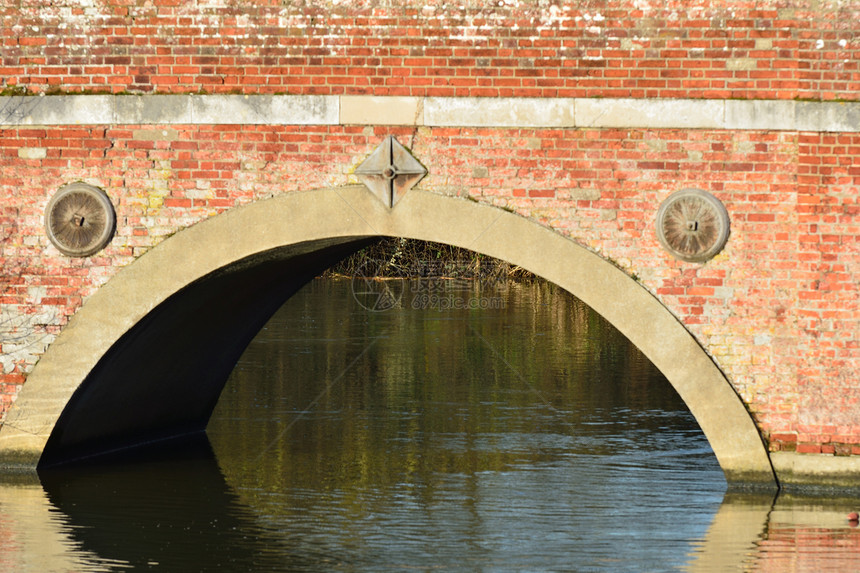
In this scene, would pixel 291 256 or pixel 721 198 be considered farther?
pixel 291 256

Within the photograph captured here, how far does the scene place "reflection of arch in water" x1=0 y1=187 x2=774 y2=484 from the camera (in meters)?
9.08

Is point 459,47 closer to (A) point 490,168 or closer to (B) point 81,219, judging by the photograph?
(A) point 490,168

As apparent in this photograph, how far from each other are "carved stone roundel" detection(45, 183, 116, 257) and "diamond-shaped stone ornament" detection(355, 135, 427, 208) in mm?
1918

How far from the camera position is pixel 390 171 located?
920 centimetres

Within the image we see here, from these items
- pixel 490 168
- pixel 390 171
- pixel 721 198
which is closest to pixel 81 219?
pixel 390 171

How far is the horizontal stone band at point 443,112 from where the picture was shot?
9.09 m

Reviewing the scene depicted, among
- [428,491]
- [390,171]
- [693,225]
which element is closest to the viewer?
[693,225]

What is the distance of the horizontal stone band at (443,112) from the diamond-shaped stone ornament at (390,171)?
211mm

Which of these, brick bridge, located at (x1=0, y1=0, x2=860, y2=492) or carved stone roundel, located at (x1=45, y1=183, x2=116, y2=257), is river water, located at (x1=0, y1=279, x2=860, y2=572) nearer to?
brick bridge, located at (x1=0, y1=0, x2=860, y2=492)

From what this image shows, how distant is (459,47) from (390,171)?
101cm

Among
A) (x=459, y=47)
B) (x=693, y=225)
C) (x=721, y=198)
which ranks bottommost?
(x=693, y=225)

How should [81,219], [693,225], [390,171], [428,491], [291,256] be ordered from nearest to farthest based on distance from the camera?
[693,225] < [390,171] < [81,219] < [428,491] < [291,256]

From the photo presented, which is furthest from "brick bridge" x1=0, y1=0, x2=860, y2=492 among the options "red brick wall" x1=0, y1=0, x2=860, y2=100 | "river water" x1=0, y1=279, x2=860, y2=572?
"river water" x1=0, y1=279, x2=860, y2=572

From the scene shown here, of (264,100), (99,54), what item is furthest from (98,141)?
(264,100)
